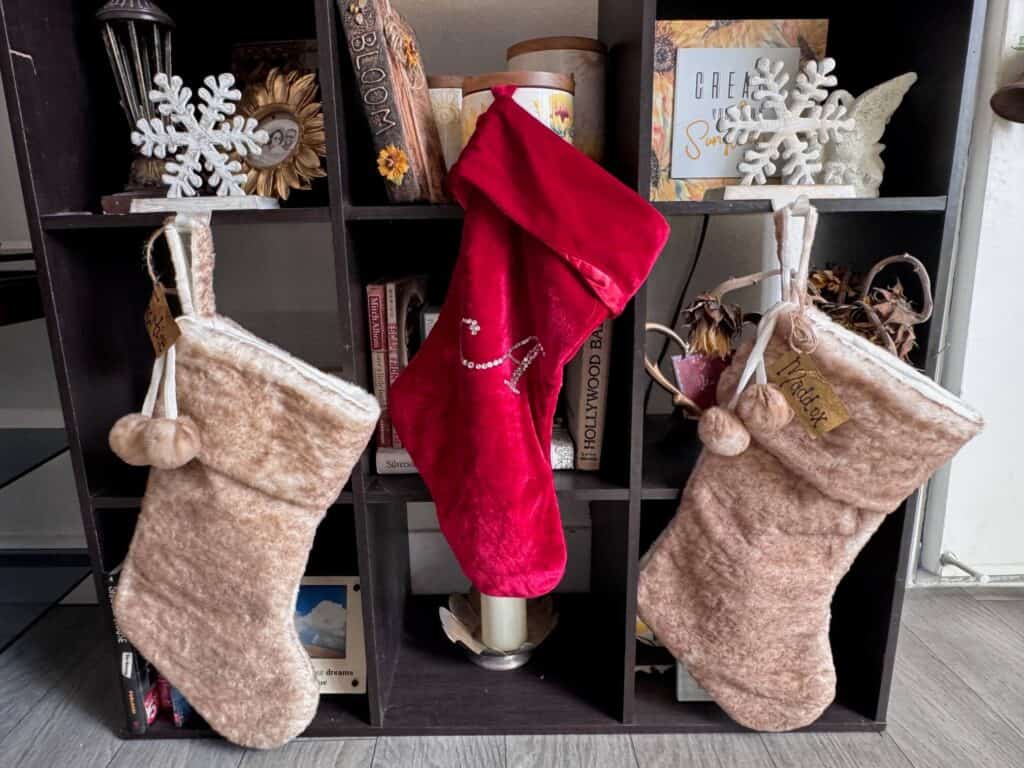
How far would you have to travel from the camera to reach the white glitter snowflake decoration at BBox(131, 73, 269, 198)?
89 centimetres

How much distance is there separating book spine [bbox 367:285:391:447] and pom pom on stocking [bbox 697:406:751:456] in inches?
18.1

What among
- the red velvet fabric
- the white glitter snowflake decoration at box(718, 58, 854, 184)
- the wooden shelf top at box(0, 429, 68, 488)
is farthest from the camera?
the wooden shelf top at box(0, 429, 68, 488)

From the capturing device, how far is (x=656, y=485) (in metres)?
0.99

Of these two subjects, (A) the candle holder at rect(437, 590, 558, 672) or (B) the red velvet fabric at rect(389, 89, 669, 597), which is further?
(A) the candle holder at rect(437, 590, 558, 672)

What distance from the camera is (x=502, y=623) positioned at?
1.18 m

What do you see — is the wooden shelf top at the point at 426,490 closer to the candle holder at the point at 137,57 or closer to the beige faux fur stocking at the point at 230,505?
the beige faux fur stocking at the point at 230,505

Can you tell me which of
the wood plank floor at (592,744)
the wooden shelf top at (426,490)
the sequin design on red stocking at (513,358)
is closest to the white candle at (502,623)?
the wood plank floor at (592,744)

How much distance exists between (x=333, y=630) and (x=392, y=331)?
52 centimetres

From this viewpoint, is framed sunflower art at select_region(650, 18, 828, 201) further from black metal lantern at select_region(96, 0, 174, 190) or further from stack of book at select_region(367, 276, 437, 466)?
black metal lantern at select_region(96, 0, 174, 190)

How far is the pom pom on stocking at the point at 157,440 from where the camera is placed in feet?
2.77

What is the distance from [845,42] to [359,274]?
0.86 meters

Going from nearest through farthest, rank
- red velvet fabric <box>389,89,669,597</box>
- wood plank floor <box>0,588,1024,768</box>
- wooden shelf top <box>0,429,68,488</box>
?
red velvet fabric <box>389,89,669,597</box>, wood plank floor <box>0,588,1024,768</box>, wooden shelf top <box>0,429,68,488</box>

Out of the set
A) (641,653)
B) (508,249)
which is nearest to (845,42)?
(508,249)

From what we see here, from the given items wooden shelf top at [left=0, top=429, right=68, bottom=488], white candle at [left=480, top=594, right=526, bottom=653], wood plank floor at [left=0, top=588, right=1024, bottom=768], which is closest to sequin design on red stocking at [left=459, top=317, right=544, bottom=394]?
white candle at [left=480, top=594, right=526, bottom=653]
